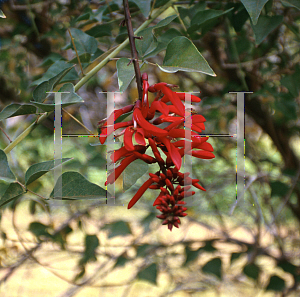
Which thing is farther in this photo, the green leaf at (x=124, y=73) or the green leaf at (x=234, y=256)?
the green leaf at (x=234, y=256)

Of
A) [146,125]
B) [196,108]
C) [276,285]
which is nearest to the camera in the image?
[146,125]

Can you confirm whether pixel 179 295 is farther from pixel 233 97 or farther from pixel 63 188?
pixel 63 188

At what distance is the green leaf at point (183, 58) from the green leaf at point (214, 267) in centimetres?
69

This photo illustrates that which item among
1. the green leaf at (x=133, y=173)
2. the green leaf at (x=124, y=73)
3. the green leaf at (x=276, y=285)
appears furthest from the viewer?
the green leaf at (x=276, y=285)

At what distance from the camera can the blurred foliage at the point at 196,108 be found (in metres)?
0.57

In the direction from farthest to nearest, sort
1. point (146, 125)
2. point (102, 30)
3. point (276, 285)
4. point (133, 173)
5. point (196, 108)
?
point (196, 108)
point (276, 285)
point (102, 30)
point (133, 173)
point (146, 125)

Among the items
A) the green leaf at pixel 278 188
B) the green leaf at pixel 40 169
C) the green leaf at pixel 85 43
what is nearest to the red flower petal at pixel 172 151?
the green leaf at pixel 40 169

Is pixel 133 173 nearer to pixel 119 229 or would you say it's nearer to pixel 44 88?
pixel 44 88

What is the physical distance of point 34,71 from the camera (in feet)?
4.02

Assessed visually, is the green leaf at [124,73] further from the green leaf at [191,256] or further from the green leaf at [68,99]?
the green leaf at [191,256]

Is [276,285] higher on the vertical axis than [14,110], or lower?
lower

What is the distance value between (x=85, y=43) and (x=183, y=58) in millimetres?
270

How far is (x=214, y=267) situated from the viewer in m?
0.85

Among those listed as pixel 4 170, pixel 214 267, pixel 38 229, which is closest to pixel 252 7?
pixel 4 170
